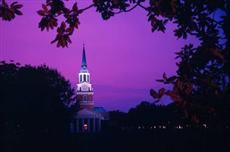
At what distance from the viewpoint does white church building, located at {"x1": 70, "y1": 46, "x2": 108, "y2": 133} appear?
151875mm

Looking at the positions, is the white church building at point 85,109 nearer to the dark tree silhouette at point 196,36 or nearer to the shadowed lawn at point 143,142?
the shadowed lawn at point 143,142

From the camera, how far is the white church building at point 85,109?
152m

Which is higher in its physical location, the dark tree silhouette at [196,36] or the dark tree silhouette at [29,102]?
the dark tree silhouette at [29,102]

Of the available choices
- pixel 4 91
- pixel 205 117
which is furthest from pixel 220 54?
pixel 4 91

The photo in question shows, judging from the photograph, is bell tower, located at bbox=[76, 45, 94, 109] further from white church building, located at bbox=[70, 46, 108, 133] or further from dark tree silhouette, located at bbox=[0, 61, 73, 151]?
dark tree silhouette, located at bbox=[0, 61, 73, 151]

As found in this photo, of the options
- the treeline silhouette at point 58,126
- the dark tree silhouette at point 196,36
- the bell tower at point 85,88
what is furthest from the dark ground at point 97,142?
the bell tower at point 85,88

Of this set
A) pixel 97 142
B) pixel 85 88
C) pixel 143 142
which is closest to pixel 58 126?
pixel 97 142

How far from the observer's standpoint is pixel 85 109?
15600 cm

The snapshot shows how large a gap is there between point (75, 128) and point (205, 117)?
149068mm

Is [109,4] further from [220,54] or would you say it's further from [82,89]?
[82,89]

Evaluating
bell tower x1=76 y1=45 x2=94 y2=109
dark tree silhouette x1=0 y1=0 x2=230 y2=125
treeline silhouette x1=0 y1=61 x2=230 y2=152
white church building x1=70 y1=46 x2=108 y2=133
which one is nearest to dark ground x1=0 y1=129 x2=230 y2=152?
treeline silhouette x1=0 y1=61 x2=230 y2=152

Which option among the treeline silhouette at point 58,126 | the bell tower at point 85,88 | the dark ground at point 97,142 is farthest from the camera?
the bell tower at point 85,88

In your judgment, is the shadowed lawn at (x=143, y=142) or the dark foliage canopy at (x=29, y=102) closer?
the shadowed lawn at (x=143, y=142)

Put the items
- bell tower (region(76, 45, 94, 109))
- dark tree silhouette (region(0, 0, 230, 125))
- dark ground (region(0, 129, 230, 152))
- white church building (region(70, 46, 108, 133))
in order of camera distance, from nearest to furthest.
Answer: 1. dark tree silhouette (region(0, 0, 230, 125))
2. dark ground (region(0, 129, 230, 152))
3. white church building (region(70, 46, 108, 133))
4. bell tower (region(76, 45, 94, 109))
